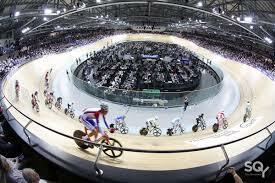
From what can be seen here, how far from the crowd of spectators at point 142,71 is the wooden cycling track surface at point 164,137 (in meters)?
→ 2.49

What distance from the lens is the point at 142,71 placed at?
120 feet

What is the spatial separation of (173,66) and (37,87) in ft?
77.7

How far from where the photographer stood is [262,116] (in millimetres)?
14914

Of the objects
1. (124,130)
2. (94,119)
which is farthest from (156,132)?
(94,119)

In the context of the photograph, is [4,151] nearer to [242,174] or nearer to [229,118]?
[242,174]

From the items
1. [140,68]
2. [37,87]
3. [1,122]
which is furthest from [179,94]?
[140,68]

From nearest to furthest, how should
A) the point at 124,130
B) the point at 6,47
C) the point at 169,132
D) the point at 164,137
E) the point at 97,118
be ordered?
the point at 97,118, the point at 164,137, the point at 124,130, the point at 169,132, the point at 6,47

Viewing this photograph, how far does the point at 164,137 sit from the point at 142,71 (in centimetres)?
2182

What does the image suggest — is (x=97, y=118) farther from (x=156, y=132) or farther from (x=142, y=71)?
(x=142, y=71)

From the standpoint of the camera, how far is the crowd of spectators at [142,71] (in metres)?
31.7

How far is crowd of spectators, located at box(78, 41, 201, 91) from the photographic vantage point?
31.7 meters

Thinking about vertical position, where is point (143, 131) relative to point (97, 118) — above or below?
below
